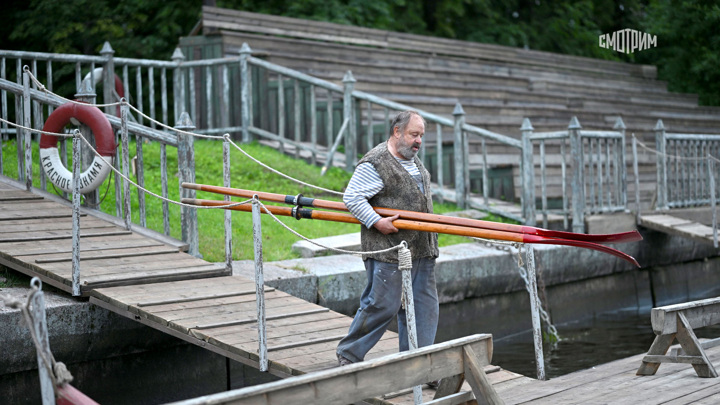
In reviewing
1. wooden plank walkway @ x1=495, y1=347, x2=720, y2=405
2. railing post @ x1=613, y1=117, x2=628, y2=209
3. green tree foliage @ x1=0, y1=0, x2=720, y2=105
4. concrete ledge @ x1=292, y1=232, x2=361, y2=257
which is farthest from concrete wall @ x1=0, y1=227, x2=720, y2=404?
green tree foliage @ x1=0, y1=0, x2=720, y2=105

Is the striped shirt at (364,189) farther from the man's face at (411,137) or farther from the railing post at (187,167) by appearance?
the railing post at (187,167)

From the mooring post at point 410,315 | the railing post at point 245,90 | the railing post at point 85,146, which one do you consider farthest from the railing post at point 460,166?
the mooring post at point 410,315

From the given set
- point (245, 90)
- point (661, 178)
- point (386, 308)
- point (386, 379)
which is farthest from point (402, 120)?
point (245, 90)

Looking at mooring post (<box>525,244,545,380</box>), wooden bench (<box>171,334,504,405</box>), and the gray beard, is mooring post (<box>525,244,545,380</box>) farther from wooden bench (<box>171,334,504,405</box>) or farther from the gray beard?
the gray beard

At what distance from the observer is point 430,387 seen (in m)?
5.09

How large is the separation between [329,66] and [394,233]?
9819 mm

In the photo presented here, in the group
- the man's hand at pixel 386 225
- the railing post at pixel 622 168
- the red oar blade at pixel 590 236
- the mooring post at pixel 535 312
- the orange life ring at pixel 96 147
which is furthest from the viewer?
the railing post at pixel 622 168

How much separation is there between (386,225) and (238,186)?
570cm

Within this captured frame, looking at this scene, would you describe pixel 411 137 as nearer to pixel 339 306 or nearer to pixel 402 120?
pixel 402 120

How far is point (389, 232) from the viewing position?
4.87 metres

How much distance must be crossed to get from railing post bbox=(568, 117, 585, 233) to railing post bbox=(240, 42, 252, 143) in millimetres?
4546

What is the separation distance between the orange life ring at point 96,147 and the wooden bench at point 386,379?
3829 millimetres

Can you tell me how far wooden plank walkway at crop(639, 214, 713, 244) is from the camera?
33.9 ft

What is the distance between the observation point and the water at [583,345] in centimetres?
830
